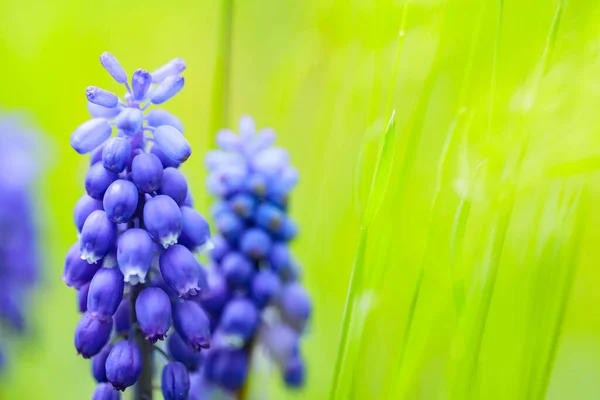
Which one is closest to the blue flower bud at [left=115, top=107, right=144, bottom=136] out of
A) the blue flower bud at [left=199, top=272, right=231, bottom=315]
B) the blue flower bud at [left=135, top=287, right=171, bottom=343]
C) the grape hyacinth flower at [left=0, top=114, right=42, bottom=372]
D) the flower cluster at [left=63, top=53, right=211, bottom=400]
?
the flower cluster at [left=63, top=53, right=211, bottom=400]

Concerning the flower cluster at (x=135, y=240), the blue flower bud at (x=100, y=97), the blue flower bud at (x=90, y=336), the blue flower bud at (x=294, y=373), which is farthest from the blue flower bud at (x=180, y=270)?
the blue flower bud at (x=294, y=373)

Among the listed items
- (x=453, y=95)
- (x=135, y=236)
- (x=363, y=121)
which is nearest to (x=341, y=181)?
(x=363, y=121)

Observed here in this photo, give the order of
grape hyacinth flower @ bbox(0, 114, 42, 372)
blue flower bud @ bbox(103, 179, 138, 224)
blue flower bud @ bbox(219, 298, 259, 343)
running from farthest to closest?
1. grape hyacinth flower @ bbox(0, 114, 42, 372)
2. blue flower bud @ bbox(219, 298, 259, 343)
3. blue flower bud @ bbox(103, 179, 138, 224)

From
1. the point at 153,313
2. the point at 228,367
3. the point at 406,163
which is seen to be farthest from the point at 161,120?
the point at 228,367

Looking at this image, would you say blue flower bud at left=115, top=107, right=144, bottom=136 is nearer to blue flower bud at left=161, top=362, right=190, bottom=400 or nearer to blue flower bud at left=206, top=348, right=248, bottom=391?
blue flower bud at left=161, top=362, right=190, bottom=400

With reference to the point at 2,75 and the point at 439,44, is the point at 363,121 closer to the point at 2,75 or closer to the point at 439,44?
the point at 439,44

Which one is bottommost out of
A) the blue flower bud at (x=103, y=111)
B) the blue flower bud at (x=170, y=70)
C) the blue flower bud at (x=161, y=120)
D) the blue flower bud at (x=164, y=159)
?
the blue flower bud at (x=164, y=159)

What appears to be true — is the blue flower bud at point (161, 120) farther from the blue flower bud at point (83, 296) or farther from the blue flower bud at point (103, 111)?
the blue flower bud at point (83, 296)
